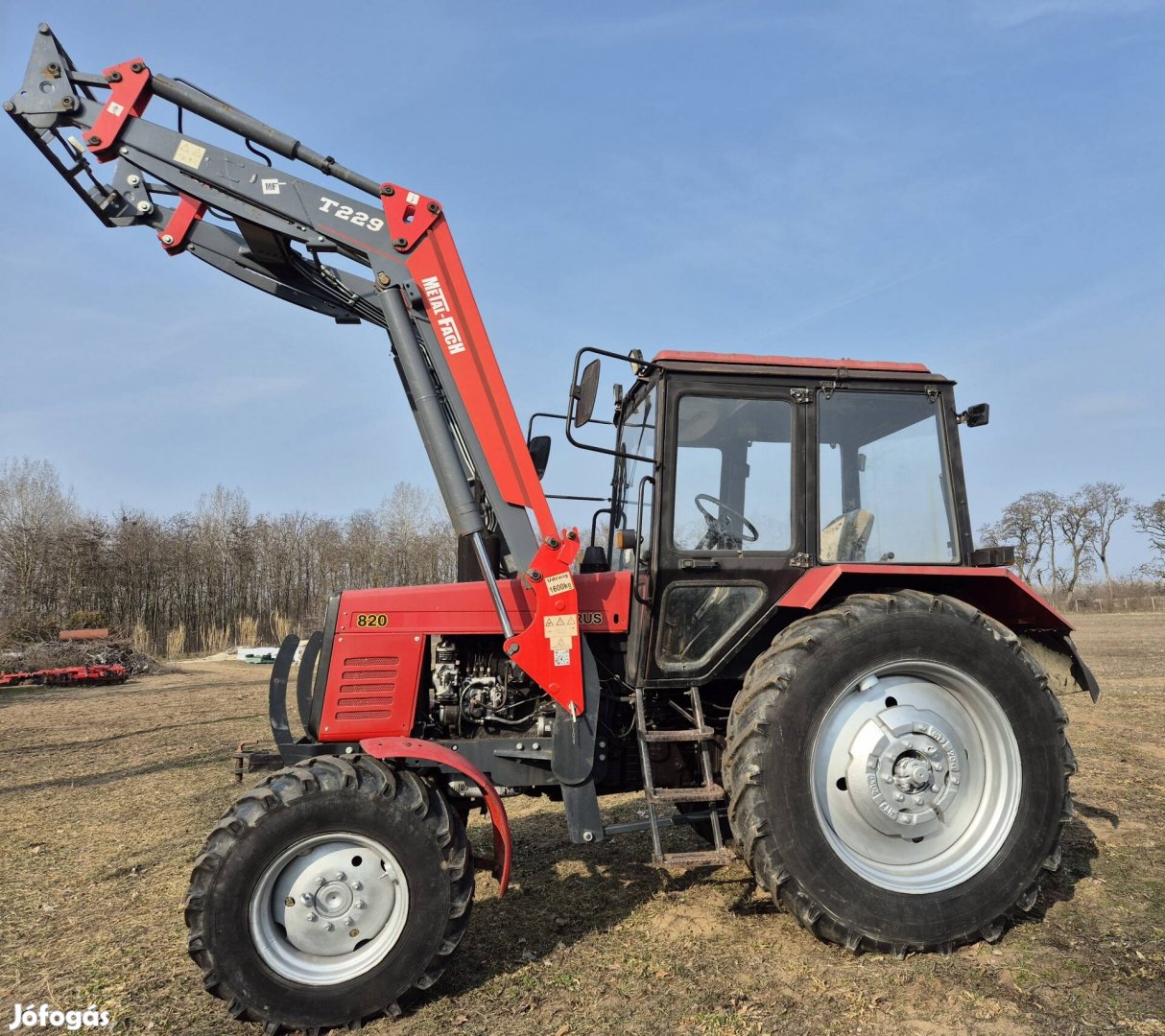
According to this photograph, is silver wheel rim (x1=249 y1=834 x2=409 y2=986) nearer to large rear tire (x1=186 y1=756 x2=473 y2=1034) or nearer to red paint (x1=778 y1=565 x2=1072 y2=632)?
large rear tire (x1=186 y1=756 x2=473 y2=1034)

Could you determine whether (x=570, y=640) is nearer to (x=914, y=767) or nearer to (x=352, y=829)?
(x=352, y=829)

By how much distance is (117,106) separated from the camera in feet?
11.4

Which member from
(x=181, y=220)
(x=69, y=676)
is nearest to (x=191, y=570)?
(x=69, y=676)

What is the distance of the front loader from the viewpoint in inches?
119

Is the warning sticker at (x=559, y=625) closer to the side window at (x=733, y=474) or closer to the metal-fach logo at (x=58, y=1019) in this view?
the side window at (x=733, y=474)

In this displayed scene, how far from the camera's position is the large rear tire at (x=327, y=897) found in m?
2.82

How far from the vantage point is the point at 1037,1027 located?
108 inches

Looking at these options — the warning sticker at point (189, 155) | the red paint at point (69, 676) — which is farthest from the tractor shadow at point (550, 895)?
the red paint at point (69, 676)

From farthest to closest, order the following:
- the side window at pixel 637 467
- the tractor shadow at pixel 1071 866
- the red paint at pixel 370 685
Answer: the side window at pixel 637 467
the tractor shadow at pixel 1071 866
the red paint at pixel 370 685

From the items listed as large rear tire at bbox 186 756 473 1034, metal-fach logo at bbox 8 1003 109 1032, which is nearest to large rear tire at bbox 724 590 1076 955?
large rear tire at bbox 186 756 473 1034

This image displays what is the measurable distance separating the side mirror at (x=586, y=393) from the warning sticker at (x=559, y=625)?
2.99 ft

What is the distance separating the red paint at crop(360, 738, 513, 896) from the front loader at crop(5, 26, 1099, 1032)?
0.02 meters

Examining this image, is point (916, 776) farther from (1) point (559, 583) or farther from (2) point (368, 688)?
(2) point (368, 688)

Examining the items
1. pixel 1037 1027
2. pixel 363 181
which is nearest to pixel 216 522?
pixel 363 181
